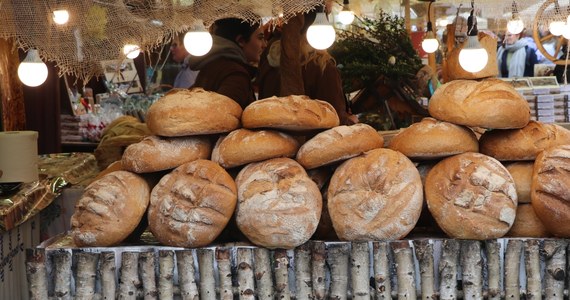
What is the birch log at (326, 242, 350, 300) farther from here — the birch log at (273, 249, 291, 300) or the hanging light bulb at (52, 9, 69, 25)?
the hanging light bulb at (52, 9, 69, 25)

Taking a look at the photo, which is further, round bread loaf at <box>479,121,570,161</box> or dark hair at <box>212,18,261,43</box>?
dark hair at <box>212,18,261,43</box>

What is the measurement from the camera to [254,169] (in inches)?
112

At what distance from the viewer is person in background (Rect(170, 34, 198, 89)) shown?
8.73 meters

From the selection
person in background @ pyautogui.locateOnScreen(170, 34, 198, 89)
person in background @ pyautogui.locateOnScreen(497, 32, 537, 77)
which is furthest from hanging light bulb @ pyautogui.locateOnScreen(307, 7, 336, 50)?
person in background @ pyautogui.locateOnScreen(497, 32, 537, 77)

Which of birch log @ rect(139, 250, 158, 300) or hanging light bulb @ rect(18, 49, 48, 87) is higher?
hanging light bulb @ rect(18, 49, 48, 87)

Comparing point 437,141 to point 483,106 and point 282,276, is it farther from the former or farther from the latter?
point 282,276

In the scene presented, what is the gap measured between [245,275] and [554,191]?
1.17m

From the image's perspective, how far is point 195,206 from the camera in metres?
2.75

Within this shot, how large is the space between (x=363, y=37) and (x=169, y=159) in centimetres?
386

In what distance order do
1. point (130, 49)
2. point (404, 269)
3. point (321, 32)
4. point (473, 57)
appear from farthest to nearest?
point (130, 49) → point (321, 32) → point (473, 57) → point (404, 269)

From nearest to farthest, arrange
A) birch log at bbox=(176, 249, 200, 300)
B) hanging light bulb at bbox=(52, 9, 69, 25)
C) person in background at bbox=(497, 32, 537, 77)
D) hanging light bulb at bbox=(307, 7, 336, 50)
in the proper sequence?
Result: 1. birch log at bbox=(176, 249, 200, 300)
2. hanging light bulb at bbox=(52, 9, 69, 25)
3. hanging light bulb at bbox=(307, 7, 336, 50)
4. person in background at bbox=(497, 32, 537, 77)

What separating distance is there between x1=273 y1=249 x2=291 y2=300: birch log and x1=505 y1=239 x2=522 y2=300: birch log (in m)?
0.80


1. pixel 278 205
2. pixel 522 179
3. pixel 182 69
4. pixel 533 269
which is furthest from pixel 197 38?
pixel 182 69

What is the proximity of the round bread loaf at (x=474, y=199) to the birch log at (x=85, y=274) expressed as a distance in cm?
131
